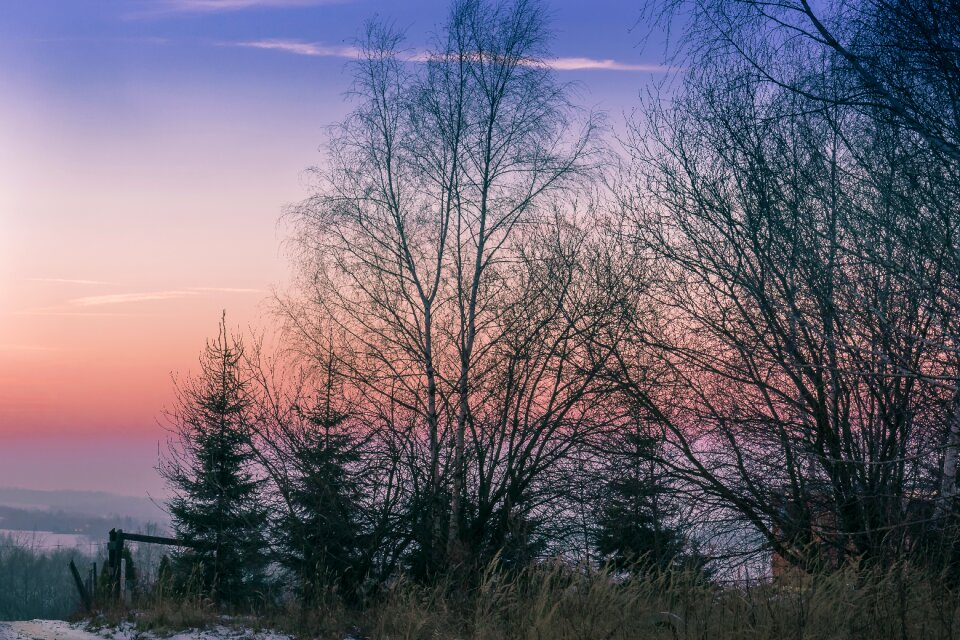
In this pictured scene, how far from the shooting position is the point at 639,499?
38.5 feet

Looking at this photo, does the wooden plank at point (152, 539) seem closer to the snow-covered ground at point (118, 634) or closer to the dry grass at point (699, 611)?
the snow-covered ground at point (118, 634)

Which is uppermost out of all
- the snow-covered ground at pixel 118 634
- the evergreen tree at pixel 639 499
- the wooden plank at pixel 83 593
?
the evergreen tree at pixel 639 499

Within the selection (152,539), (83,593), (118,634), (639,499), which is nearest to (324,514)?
(118,634)

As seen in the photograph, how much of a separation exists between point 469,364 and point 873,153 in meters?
7.38

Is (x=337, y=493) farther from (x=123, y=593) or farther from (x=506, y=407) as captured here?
(x=123, y=593)

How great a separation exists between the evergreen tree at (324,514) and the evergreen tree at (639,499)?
12.3 feet

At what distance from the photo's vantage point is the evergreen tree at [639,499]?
455 inches

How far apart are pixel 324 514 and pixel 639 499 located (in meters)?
4.60

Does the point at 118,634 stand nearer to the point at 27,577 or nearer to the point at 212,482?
the point at 212,482

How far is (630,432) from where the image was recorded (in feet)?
40.1

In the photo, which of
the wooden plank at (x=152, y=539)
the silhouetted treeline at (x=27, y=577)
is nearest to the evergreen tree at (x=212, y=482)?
the wooden plank at (x=152, y=539)

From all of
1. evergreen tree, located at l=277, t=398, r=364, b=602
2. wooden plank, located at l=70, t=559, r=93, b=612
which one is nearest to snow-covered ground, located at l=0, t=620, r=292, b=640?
evergreen tree, located at l=277, t=398, r=364, b=602

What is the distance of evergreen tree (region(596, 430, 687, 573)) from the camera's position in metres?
11.5

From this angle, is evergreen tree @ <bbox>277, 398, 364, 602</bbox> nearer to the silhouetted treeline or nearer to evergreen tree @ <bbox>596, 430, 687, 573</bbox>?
evergreen tree @ <bbox>596, 430, 687, 573</bbox>
